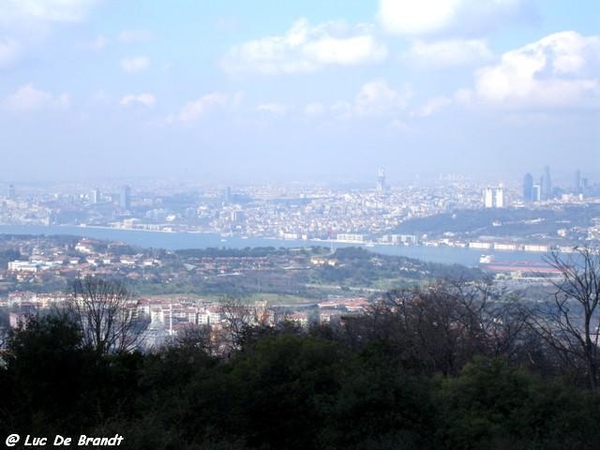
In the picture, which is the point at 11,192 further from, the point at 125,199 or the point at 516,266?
the point at 516,266

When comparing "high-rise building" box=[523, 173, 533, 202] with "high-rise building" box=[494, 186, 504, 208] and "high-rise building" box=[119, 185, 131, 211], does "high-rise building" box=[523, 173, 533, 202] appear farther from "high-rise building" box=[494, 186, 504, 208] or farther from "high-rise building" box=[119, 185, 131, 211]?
"high-rise building" box=[119, 185, 131, 211]

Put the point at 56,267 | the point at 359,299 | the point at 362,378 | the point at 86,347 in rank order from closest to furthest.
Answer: the point at 362,378
the point at 86,347
the point at 359,299
the point at 56,267

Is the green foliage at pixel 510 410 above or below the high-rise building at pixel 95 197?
below

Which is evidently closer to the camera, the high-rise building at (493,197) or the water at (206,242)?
the water at (206,242)

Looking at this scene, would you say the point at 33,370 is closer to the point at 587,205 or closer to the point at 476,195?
the point at 587,205

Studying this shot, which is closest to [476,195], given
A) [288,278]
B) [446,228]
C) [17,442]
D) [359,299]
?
[446,228]

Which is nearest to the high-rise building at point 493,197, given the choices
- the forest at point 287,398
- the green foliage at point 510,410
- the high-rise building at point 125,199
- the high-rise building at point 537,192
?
the high-rise building at point 537,192

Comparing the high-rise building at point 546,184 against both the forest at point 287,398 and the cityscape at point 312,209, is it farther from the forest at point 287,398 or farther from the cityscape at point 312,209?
the forest at point 287,398

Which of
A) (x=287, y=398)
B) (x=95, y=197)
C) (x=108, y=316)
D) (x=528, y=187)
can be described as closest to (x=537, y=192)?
(x=528, y=187)

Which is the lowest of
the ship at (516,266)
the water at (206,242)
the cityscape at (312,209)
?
the ship at (516,266)
